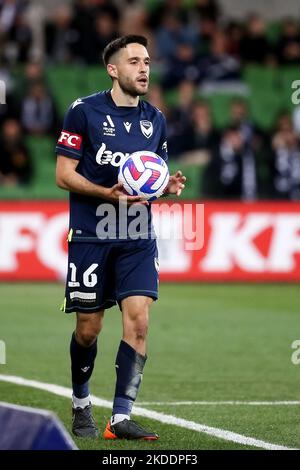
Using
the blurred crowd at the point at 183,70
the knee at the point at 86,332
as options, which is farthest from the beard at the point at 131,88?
the blurred crowd at the point at 183,70

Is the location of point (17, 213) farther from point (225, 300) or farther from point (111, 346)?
point (111, 346)

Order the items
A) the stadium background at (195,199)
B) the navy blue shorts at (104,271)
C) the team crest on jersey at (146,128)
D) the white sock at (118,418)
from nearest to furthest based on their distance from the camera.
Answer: the white sock at (118,418), the navy blue shorts at (104,271), the team crest on jersey at (146,128), the stadium background at (195,199)

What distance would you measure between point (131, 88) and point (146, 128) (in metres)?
0.28

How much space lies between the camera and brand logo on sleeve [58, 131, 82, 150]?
8.09 metres

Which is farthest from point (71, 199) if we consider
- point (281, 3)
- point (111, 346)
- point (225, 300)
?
point (281, 3)

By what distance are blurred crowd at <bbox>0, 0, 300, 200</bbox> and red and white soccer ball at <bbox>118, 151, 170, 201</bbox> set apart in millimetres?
12024

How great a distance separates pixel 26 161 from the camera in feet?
66.7

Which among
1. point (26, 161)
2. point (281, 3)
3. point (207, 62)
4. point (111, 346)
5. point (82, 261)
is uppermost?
point (281, 3)

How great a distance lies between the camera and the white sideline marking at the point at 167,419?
25.0ft

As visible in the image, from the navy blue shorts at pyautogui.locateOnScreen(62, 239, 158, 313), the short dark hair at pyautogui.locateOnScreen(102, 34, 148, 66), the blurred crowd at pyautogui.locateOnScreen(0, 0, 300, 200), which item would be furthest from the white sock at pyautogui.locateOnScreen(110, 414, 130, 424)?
the blurred crowd at pyautogui.locateOnScreen(0, 0, 300, 200)

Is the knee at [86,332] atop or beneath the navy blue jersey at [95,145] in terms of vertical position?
beneath

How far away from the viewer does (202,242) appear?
19062 mm

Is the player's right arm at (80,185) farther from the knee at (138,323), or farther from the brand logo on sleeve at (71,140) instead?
the knee at (138,323)

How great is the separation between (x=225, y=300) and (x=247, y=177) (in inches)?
155
